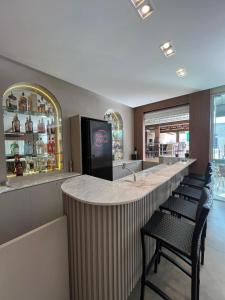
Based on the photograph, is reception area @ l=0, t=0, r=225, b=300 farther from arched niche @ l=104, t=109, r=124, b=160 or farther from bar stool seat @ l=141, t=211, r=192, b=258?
arched niche @ l=104, t=109, r=124, b=160

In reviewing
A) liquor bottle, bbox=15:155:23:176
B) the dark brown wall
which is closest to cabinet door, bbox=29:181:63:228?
liquor bottle, bbox=15:155:23:176

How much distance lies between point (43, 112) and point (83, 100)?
0.91 metres

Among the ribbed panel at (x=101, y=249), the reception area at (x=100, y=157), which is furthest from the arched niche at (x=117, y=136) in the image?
the ribbed panel at (x=101, y=249)

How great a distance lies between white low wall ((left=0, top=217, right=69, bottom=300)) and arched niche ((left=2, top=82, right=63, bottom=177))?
5.09 ft

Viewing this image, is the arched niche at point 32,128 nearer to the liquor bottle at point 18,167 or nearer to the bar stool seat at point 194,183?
the liquor bottle at point 18,167

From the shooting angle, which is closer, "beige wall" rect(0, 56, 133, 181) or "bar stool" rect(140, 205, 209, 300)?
"bar stool" rect(140, 205, 209, 300)

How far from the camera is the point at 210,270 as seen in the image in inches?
65.0

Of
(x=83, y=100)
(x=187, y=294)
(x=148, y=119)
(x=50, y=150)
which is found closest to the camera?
(x=187, y=294)

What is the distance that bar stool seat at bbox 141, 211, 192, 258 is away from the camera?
111cm

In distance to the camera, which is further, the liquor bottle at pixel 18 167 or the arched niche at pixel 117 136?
the arched niche at pixel 117 136

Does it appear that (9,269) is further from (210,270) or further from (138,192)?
(210,270)

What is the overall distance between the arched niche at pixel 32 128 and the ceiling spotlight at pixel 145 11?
72.5 inches

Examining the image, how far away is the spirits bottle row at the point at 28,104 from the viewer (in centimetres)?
230

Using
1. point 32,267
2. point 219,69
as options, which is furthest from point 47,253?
point 219,69
